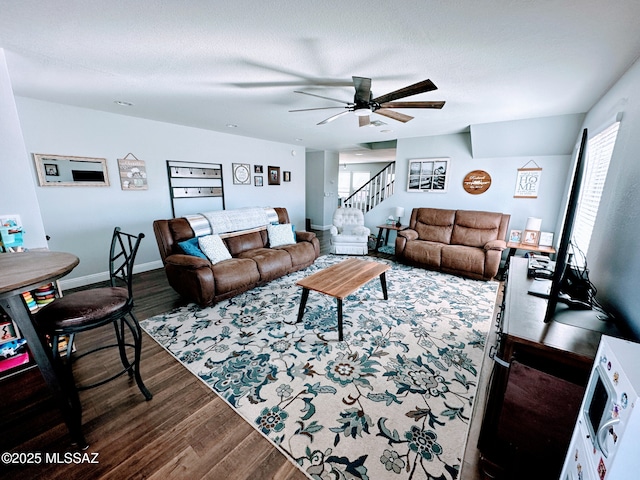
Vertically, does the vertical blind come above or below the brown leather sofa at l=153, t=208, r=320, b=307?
above

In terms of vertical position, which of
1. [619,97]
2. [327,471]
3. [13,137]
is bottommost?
[327,471]

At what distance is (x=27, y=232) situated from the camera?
2.05m

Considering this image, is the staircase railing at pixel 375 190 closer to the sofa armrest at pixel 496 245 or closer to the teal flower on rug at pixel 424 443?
the sofa armrest at pixel 496 245

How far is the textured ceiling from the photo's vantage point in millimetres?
1406

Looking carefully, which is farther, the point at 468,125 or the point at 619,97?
the point at 468,125

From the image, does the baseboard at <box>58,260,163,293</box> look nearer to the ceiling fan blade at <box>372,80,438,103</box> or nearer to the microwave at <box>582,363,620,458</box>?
the ceiling fan blade at <box>372,80,438,103</box>

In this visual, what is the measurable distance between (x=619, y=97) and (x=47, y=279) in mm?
4151

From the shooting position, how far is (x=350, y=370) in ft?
6.60

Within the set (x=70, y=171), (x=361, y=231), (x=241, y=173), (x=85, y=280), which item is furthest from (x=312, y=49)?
(x=85, y=280)

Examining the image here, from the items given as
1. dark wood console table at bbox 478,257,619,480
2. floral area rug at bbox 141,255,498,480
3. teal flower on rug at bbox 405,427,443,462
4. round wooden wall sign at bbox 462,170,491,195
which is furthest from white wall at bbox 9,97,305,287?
round wooden wall sign at bbox 462,170,491,195

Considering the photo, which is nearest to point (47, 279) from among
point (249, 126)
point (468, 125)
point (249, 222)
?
point (249, 222)

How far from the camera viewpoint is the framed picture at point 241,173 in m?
5.18

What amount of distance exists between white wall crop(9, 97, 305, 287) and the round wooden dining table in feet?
7.47

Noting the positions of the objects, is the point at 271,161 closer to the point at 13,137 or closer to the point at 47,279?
the point at 13,137
